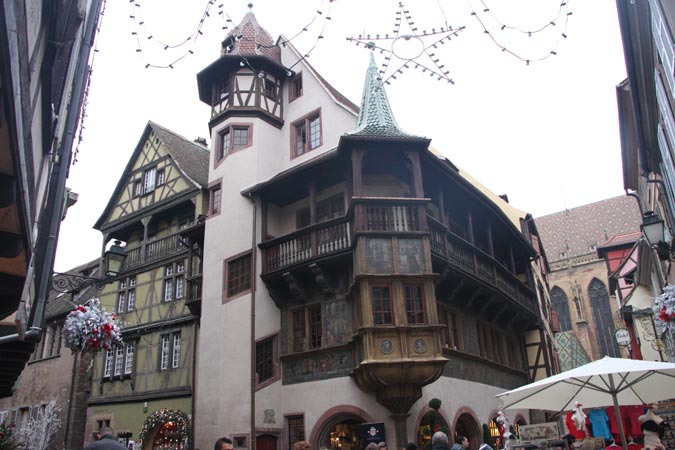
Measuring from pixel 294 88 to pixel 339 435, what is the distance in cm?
1208

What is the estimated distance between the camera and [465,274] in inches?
655

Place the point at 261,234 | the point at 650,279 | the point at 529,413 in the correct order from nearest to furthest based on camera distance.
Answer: the point at 261,234 → the point at 529,413 → the point at 650,279

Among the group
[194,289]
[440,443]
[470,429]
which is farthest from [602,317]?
[440,443]

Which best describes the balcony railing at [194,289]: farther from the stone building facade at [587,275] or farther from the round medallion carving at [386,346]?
the stone building facade at [587,275]

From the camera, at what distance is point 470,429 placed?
1683cm

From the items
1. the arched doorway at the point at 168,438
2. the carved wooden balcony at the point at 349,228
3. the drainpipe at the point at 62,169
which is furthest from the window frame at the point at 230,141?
the drainpipe at the point at 62,169

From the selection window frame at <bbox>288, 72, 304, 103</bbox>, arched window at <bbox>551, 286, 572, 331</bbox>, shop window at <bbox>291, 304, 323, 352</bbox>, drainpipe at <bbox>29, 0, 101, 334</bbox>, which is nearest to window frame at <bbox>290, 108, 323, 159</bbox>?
window frame at <bbox>288, 72, 304, 103</bbox>

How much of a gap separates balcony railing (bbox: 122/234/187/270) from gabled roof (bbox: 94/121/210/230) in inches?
109

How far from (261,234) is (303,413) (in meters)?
5.62

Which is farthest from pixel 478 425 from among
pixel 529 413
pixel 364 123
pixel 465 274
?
pixel 364 123

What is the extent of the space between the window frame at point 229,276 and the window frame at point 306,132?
4.00m

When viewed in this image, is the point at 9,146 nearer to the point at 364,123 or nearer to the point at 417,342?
the point at 417,342

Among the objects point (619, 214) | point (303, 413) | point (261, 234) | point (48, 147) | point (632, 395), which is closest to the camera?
point (48, 147)

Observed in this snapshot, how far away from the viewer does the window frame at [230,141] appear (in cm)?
1967
